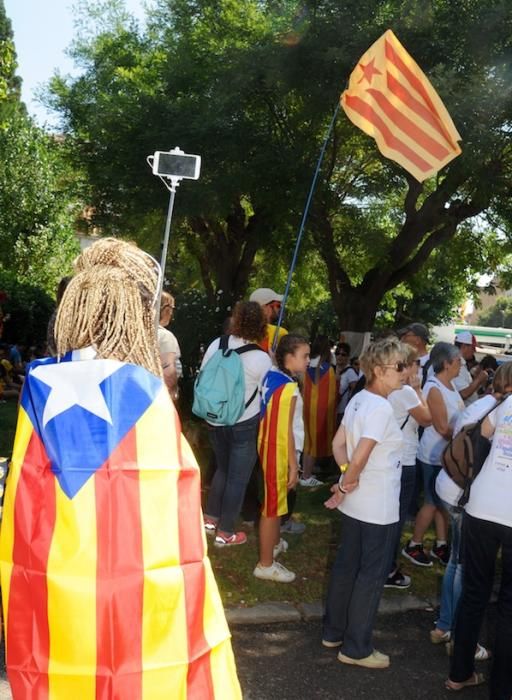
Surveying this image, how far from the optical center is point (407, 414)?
15.6ft

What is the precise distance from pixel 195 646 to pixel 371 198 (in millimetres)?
16384

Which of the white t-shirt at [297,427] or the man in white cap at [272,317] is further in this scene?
the man in white cap at [272,317]

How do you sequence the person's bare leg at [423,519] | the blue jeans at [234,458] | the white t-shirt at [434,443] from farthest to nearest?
the person's bare leg at [423,519]
the blue jeans at [234,458]
the white t-shirt at [434,443]

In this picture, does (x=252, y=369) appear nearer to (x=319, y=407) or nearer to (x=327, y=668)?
(x=327, y=668)

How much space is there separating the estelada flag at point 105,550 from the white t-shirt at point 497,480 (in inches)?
80.8

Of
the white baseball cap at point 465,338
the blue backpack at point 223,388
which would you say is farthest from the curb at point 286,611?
the white baseball cap at point 465,338

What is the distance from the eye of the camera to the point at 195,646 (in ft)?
5.72

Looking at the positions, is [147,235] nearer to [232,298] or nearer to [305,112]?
[305,112]

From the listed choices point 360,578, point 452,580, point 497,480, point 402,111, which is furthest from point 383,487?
point 402,111

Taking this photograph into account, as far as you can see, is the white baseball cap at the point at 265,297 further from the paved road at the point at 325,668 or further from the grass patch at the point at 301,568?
the paved road at the point at 325,668

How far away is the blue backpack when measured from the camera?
17.1ft

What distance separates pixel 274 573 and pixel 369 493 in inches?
59.2

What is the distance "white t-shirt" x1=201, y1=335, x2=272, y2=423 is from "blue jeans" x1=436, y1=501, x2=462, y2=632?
1.64 metres

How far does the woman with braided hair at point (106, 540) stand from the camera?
65.7 inches
